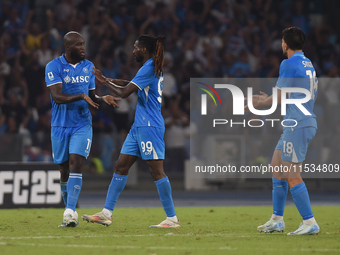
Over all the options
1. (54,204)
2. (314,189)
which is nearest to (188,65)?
(314,189)

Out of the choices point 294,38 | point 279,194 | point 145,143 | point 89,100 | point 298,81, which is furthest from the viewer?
point 145,143

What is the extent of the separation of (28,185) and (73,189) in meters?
3.64

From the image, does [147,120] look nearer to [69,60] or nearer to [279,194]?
[69,60]

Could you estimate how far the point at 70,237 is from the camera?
20.4 feet

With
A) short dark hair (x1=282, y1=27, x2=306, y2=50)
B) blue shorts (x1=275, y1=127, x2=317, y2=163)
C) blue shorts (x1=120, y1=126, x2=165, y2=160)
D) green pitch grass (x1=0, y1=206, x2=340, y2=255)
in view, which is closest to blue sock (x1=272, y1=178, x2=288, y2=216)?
green pitch grass (x1=0, y1=206, x2=340, y2=255)

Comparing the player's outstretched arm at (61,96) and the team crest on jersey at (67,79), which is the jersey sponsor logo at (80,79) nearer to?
the team crest on jersey at (67,79)

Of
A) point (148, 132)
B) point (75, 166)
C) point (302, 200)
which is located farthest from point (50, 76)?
point (302, 200)

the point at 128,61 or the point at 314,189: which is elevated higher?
the point at 128,61

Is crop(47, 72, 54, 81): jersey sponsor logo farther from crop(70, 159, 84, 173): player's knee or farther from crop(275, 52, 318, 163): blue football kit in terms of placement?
crop(275, 52, 318, 163): blue football kit

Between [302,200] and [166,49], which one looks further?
[166,49]

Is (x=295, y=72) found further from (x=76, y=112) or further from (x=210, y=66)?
(x=210, y=66)

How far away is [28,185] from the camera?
1062 centimetres

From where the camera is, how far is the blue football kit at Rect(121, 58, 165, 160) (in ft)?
23.6

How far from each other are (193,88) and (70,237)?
1130 cm
